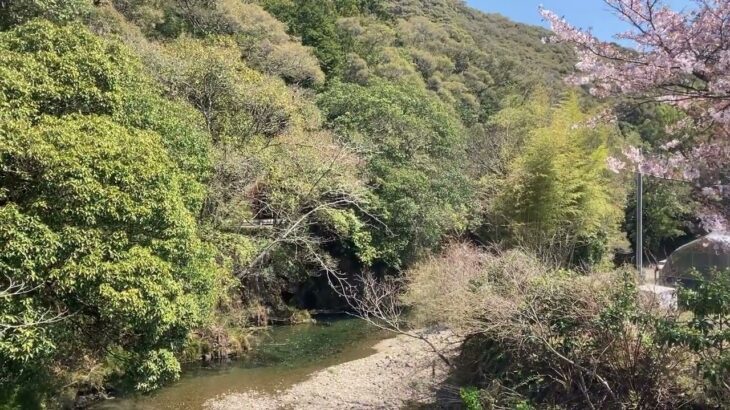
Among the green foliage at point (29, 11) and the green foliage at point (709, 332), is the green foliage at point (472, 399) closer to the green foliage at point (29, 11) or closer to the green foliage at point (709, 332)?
the green foliage at point (709, 332)

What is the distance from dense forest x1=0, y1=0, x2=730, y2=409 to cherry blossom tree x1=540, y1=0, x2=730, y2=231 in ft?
1.05

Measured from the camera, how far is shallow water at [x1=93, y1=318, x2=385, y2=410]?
10742mm

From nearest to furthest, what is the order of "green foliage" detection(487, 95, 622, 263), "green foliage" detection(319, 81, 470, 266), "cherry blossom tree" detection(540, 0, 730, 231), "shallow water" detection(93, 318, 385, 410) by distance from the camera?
"cherry blossom tree" detection(540, 0, 730, 231) < "shallow water" detection(93, 318, 385, 410) < "green foliage" detection(487, 95, 622, 263) < "green foliage" detection(319, 81, 470, 266)

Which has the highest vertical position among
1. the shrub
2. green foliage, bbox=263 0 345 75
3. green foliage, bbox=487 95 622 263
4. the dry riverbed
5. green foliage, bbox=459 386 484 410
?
green foliage, bbox=263 0 345 75

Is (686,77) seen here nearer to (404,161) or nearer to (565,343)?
(565,343)

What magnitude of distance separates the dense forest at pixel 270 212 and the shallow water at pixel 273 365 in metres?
0.79

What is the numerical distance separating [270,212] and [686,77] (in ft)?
44.8

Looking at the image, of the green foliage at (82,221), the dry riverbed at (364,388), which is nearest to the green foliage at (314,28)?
the dry riverbed at (364,388)

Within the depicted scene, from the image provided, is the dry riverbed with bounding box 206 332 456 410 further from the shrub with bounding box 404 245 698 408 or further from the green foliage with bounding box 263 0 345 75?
the green foliage with bounding box 263 0 345 75

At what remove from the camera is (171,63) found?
1495cm

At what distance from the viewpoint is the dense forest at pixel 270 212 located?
699 centimetres

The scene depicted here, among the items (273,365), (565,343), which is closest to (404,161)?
(273,365)

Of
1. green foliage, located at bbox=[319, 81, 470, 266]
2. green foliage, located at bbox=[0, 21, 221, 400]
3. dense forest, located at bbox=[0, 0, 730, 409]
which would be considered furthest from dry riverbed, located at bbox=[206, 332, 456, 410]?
green foliage, located at bbox=[319, 81, 470, 266]

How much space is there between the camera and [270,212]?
675 inches
